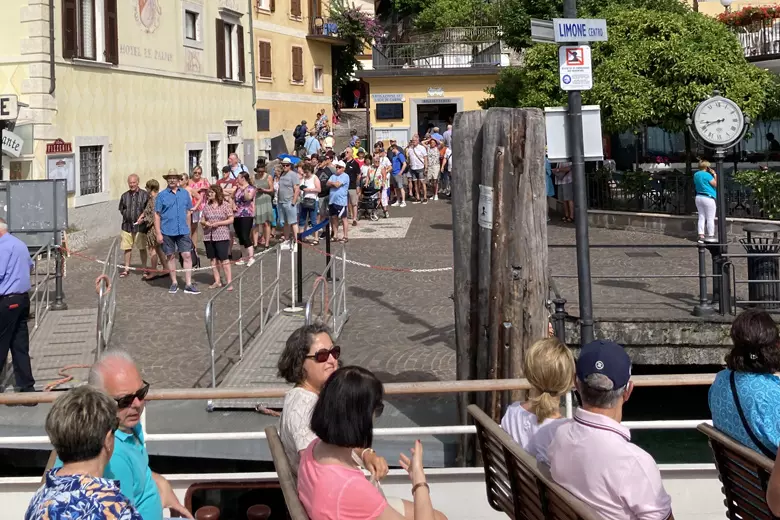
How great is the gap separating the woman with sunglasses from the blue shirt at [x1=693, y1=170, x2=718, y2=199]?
15208 mm

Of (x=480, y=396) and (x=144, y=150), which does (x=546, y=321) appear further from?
(x=144, y=150)

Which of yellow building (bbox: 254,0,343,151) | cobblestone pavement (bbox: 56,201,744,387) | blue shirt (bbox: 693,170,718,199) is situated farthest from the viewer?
yellow building (bbox: 254,0,343,151)

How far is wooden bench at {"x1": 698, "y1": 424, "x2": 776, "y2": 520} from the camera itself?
4070 millimetres

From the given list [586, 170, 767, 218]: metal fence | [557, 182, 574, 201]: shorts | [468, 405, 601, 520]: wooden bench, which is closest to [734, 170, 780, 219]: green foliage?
[586, 170, 767, 218]: metal fence

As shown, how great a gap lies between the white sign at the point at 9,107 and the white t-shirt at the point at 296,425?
17945 millimetres

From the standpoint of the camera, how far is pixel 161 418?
9.70 meters

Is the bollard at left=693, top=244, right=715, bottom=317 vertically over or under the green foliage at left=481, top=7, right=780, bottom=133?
under

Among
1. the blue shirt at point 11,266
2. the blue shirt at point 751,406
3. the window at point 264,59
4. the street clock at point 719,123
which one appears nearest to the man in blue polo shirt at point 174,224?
the blue shirt at point 11,266

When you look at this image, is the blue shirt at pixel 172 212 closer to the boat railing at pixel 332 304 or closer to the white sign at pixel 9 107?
the boat railing at pixel 332 304

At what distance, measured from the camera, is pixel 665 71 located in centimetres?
2220

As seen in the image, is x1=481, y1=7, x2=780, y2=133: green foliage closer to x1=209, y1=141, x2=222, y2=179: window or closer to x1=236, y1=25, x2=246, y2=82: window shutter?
x1=209, y1=141, x2=222, y2=179: window

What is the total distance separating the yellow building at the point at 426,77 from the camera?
38438 mm

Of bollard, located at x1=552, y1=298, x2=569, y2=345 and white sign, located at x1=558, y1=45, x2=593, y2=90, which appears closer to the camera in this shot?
Result: white sign, located at x1=558, y1=45, x2=593, y2=90

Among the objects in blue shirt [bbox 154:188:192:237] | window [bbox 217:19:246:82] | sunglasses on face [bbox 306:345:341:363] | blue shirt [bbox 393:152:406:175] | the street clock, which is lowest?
sunglasses on face [bbox 306:345:341:363]
